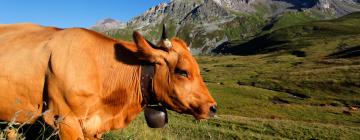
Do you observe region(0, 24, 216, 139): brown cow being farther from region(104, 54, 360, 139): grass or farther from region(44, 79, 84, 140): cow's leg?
region(104, 54, 360, 139): grass

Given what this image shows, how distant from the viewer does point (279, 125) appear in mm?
38750

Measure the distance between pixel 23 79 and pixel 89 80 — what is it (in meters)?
1.08

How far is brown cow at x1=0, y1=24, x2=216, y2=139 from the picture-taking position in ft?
22.4

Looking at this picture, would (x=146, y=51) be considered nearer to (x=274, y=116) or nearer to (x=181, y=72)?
(x=181, y=72)

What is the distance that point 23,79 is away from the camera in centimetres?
710

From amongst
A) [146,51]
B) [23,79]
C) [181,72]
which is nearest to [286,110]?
[181,72]

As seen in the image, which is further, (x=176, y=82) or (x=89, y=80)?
(x=176, y=82)

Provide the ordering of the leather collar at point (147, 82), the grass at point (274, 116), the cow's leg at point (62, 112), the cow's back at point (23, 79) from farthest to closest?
the grass at point (274, 116)
the leather collar at point (147, 82)
the cow's back at point (23, 79)
the cow's leg at point (62, 112)

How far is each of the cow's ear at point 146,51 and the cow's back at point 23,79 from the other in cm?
145

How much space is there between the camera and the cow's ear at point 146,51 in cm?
729

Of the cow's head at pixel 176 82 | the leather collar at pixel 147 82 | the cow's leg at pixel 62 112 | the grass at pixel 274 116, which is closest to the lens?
the cow's leg at pixel 62 112

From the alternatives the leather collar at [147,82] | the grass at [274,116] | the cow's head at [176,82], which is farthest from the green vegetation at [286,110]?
the cow's head at [176,82]

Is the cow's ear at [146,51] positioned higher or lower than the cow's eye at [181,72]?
higher

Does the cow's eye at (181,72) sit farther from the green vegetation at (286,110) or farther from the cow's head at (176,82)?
the green vegetation at (286,110)
